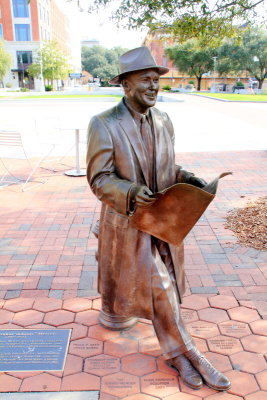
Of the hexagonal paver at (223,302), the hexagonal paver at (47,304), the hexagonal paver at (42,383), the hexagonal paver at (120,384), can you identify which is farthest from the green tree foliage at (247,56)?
the hexagonal paver at (42,383)

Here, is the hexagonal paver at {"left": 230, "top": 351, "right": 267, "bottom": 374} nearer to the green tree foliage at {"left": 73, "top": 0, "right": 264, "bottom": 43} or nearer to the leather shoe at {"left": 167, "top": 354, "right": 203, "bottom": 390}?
the leather shoe at {"left": 167, "top": 354, "right": 203, "bottom": 390}

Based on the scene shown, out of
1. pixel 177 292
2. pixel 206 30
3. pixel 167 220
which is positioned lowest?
pixel 177 292

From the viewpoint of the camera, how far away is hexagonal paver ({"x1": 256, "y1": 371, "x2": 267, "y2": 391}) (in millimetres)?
2393

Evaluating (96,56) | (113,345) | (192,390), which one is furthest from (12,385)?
(96,56)

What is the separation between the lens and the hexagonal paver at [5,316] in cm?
304

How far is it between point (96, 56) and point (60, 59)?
52375mm

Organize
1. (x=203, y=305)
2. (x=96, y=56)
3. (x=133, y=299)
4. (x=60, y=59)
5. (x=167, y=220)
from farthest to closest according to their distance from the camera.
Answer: (x=96, y=56)
(x=60, y=59)
(x=203, y=305)
(x=133, y=299)
(x=167, y=220)

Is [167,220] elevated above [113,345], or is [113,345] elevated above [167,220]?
[167,220]

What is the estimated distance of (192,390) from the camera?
2363 mm

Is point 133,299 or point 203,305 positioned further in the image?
point 203,305

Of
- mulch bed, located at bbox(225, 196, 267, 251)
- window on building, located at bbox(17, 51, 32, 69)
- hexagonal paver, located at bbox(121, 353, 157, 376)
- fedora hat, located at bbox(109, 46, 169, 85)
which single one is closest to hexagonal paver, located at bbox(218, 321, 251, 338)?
hexagonal paver, located at bbox(121, 353, 157, 376)

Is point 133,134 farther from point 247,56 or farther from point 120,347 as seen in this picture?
point 247,56

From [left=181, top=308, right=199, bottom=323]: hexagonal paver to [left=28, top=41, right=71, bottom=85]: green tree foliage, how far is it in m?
52.5

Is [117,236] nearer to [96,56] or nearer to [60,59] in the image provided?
[60,59]
